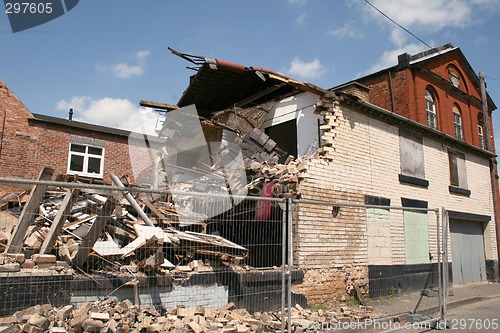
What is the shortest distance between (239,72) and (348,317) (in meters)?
8.22

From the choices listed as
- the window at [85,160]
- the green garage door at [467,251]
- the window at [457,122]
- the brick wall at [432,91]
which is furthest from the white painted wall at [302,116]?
the window at [457,122]

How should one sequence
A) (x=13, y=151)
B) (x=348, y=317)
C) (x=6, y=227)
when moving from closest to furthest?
(x=6, y=227) → (x=348, y=317) → (x=13, y=151)

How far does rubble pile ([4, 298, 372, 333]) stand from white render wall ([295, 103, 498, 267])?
2.58 meters

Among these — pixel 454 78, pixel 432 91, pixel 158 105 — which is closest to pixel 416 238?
A: pixel 158 105

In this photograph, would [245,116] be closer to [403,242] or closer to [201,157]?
[201,157]

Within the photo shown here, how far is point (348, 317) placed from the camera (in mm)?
7641

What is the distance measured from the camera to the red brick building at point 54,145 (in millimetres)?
16125

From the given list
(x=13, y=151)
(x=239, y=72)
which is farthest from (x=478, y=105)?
(x=13, y=151)

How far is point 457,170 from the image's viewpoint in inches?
620

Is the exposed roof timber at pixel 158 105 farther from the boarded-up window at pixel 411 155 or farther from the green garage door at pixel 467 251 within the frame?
the green garage door at pixel 467 251

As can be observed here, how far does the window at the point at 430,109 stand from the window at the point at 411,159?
6.46 metres

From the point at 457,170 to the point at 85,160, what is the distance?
16076 millimetres

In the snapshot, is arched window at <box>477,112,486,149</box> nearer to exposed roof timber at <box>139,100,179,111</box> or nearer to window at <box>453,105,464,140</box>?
window at <box>453,105,464,140</box>

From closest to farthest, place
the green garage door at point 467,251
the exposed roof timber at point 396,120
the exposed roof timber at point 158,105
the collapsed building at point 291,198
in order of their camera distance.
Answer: the collapsed building at point 291,198
the exposed roof timber at point 396,120
the exposed roof timber at point 158,105
the green garage door at point 467,251
